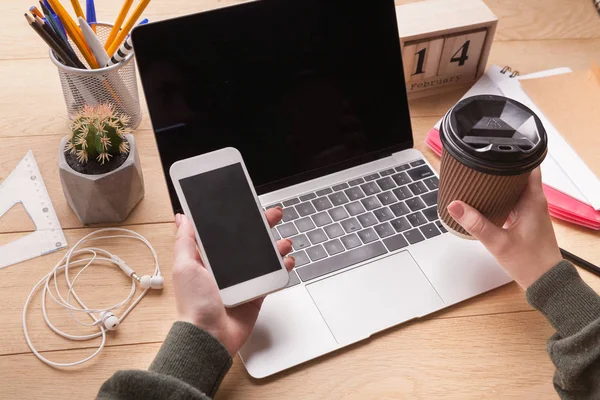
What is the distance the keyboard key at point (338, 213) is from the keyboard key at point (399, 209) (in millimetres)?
63

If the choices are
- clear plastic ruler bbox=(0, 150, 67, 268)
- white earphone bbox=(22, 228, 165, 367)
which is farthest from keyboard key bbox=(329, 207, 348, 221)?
clear plastic ruler bbox=(0, 150, 67, 268)

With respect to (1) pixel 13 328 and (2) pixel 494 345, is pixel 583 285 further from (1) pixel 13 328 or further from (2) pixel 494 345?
(1) pixel 13 328

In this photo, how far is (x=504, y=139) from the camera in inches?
22.8

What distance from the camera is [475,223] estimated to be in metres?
0.64

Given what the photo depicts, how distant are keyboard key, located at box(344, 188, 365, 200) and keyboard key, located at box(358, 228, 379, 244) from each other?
52 mm

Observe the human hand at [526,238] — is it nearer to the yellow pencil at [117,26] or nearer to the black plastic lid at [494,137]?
the black plastic lid at [494,137]

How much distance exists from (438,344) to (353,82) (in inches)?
13.6

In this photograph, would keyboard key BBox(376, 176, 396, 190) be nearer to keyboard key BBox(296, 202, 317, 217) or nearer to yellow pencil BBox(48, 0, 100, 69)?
keyboard key BBox(296, 202, 317, 217)

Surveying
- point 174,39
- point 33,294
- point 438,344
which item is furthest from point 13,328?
point 438,344

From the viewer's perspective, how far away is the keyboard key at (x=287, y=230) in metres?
0.73

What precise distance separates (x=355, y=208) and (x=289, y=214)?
0.09 m

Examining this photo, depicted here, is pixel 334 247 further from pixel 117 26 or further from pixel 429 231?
pixel 117 26

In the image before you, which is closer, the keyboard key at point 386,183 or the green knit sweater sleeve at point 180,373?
the green knit sweater sleeve at point 180,373

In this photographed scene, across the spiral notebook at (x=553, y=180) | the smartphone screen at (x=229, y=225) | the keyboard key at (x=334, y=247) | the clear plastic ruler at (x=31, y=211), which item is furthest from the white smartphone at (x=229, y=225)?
the spiral notebook at (x=553, y=180)
